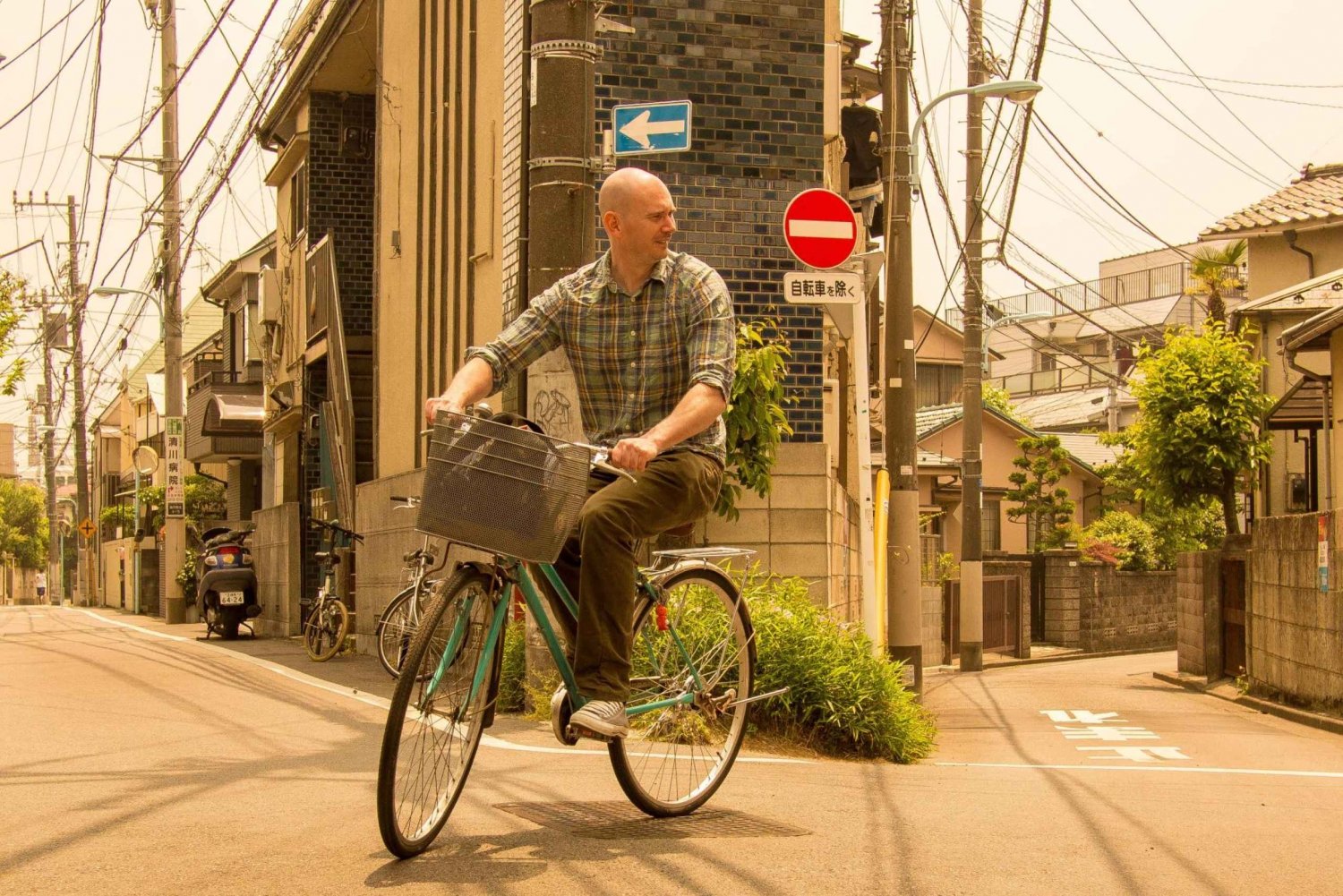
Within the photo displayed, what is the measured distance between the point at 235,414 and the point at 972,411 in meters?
14.4

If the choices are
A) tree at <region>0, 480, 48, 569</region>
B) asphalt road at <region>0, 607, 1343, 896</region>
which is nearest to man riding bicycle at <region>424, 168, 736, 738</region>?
asphalt road at <region>0, 607, 1343, 896</region>

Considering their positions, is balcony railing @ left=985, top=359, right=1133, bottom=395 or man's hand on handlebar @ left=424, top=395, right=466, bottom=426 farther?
balcony railing @ left=985, top=359, right=1133, bottom=395

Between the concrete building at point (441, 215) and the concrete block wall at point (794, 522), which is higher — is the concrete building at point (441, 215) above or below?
above

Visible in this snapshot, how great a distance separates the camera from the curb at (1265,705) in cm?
1368

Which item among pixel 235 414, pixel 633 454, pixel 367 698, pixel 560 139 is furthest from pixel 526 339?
pixel 235 414

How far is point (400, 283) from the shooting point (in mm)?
18109

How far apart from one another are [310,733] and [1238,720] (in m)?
10.6

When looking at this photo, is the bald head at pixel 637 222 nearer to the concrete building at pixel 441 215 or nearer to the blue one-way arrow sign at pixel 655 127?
the concrete building at pixel 441 215

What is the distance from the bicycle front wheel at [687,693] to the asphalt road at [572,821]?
5.7 inches

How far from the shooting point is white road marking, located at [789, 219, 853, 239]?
9.51 meters

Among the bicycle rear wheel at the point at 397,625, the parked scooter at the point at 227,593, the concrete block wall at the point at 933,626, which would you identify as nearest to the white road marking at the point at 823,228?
the bicycle rear wheel at the point at 397,625

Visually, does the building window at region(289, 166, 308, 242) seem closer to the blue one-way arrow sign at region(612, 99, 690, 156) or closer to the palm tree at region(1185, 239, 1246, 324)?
the blue one-way arrow sign at region(612, 99, 690, 156)

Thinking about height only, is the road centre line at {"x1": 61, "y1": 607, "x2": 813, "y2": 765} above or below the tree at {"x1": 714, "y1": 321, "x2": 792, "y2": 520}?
below

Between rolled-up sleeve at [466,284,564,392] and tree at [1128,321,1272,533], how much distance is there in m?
19.7
